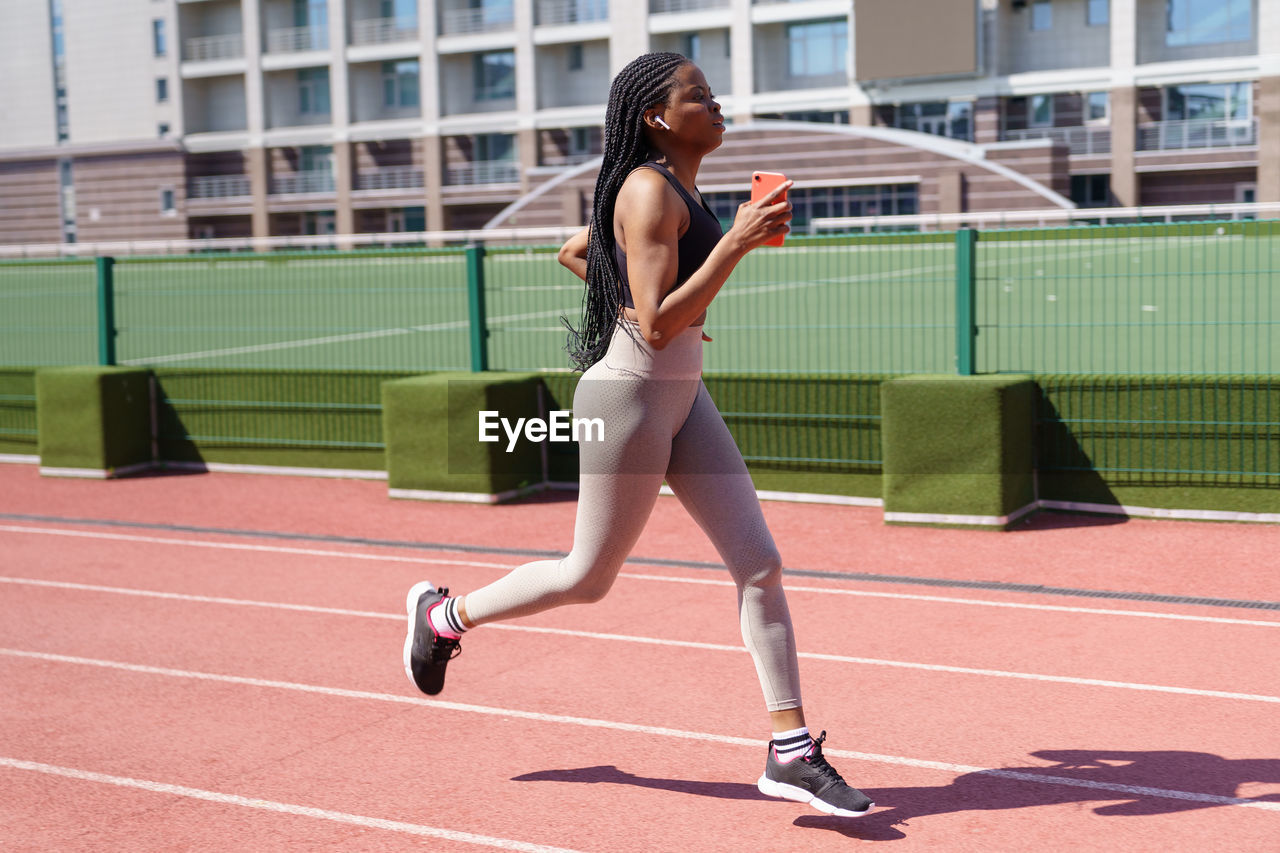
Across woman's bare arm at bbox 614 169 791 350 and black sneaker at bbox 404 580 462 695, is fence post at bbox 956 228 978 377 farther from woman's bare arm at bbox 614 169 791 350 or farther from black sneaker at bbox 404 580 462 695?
woman's bare arm at bbox 614 169 791 350

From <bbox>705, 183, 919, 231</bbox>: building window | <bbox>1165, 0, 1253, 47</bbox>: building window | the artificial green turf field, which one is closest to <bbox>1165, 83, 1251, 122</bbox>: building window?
<bbox>1165, 0, 1253, 47</bbox>: building window

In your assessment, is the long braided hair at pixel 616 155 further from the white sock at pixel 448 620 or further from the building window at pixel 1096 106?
the building window at pixel 1096 106

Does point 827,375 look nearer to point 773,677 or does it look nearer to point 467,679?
point 467,679

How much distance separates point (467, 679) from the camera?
6199mm

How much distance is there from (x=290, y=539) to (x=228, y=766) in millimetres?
4582

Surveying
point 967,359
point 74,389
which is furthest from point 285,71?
point 967,359

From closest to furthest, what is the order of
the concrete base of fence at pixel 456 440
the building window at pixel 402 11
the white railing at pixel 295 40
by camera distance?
1. the concrete base of fence at pixel 456 440
2. the building window at pixel 402 11
3. the white railing at pixel 295 40

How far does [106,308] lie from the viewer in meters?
13.1

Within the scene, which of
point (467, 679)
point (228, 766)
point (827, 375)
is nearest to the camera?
point (228, 766)

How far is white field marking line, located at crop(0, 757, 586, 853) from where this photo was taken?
4.40m

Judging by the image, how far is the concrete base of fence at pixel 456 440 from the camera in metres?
10.8

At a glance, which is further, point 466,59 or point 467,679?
point 466,59

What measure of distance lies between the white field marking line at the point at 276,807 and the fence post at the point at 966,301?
593cm

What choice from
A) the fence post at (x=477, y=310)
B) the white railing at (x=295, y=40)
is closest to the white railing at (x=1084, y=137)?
the white railing at (x=295, y=40)
